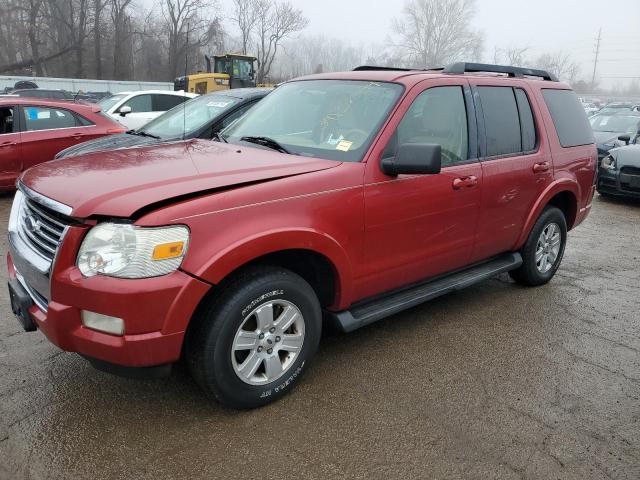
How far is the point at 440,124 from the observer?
3666 mm

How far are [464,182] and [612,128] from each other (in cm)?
1121

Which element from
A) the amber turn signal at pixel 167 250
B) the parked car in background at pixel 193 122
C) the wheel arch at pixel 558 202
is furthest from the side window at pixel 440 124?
the parked car in background at pixel 193 122

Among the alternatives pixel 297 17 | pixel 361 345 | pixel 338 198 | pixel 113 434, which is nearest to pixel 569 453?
pixel 361 345

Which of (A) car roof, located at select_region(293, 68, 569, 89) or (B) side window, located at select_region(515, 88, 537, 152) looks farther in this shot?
(B) side window, located at select_region(515, 88, 537, 152)

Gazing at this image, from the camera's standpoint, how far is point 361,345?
3.71 metres

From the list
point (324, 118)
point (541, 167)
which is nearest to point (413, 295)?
point (324, 118)

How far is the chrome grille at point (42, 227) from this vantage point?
8.27 feet

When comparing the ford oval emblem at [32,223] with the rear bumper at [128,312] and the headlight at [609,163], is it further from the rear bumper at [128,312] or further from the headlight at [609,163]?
the headlight at [609,163]

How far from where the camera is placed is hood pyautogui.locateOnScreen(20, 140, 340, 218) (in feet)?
7.91

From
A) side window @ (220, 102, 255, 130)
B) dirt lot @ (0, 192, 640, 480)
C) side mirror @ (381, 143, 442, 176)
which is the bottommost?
dirt lot @ (0, 192, 640, 480)

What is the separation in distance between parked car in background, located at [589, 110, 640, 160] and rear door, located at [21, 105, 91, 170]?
33.8 ft

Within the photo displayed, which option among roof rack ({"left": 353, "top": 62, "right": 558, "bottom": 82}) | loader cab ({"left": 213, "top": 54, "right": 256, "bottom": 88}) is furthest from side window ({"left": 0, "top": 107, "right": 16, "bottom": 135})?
loader cab ({"left": 213, "top": 54, "right": 256, "bottom": 88})

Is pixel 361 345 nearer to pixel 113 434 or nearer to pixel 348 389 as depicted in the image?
pixel 348 389

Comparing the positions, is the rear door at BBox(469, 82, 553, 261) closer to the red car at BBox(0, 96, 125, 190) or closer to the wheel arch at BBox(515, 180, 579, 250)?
the wheel arch at BBox(515, 180, 579, 250)
